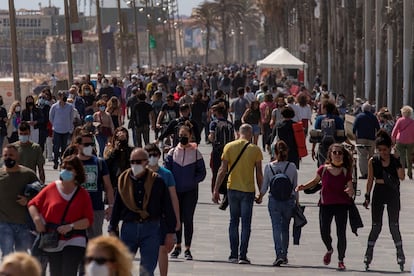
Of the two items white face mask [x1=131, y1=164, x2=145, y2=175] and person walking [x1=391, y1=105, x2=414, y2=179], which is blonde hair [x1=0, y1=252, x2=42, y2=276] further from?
person walking [x1=391, y1=105, x2=414, y2=179]

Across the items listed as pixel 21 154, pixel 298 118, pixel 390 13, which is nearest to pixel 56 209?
pixel 21 154

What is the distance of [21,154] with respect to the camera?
15.0 metres

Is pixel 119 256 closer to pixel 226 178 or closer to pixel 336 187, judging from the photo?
pixel 336 187

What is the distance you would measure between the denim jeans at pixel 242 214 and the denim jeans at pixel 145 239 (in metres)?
3.35

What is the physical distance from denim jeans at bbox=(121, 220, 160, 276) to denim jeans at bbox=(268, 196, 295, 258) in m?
3.51

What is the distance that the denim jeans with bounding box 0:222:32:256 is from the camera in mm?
12742

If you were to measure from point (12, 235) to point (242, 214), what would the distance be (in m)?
3.58

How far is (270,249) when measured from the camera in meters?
17.3

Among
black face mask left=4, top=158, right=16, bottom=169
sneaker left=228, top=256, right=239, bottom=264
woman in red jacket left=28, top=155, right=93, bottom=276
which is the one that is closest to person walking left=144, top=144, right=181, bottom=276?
woman in red jacket left=28, top=155, right=93, bottom=276

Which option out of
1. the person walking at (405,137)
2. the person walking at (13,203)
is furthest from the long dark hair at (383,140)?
the person walking at (405,137)

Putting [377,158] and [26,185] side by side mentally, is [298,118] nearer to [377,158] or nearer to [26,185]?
[377,158]

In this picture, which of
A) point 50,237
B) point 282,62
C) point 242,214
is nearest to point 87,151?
point 50,237

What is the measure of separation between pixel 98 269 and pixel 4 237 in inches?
224

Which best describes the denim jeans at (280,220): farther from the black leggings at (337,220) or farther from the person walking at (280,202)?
the black leggings at (337,220)
